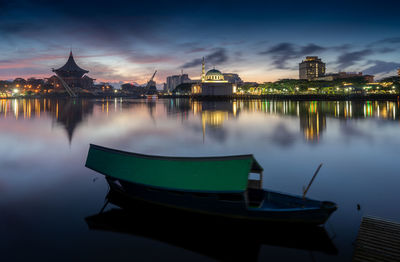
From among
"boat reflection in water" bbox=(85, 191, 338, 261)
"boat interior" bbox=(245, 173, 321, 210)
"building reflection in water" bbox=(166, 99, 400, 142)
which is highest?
"building reflection in water" bbox=(166, 99, 400, 142)

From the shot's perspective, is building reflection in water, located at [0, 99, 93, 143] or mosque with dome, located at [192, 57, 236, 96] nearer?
building reflection in water, located at [0, 99, 93, 143]

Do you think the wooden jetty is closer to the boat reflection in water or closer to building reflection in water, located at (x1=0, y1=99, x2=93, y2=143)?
the boat reflection in water

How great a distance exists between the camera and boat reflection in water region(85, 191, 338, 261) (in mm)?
8883

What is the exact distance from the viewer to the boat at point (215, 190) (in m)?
9.09

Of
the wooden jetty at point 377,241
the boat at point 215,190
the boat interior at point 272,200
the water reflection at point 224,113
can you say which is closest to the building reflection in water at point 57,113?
the water reflection at point 224,113

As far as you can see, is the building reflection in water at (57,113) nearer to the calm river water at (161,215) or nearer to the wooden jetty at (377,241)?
the calm river water at (161,215)

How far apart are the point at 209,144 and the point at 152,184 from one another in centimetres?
1530

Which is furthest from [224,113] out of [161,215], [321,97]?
[321,97]

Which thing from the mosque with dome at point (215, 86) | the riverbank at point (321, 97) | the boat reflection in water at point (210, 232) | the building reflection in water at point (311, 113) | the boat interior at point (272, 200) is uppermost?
the mosque with dome at point (215, 86)

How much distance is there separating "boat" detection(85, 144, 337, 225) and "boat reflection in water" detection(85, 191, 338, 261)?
1.48 ft

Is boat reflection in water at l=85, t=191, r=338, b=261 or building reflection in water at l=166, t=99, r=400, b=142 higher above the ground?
building reflection in water at l=166, t=99, r=400, b=142

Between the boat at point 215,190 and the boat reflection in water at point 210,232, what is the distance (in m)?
0.45

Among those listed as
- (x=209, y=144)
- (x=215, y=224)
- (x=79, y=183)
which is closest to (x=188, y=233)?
(x=215, y=224)

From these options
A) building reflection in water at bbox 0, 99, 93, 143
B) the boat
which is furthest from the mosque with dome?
the boat
